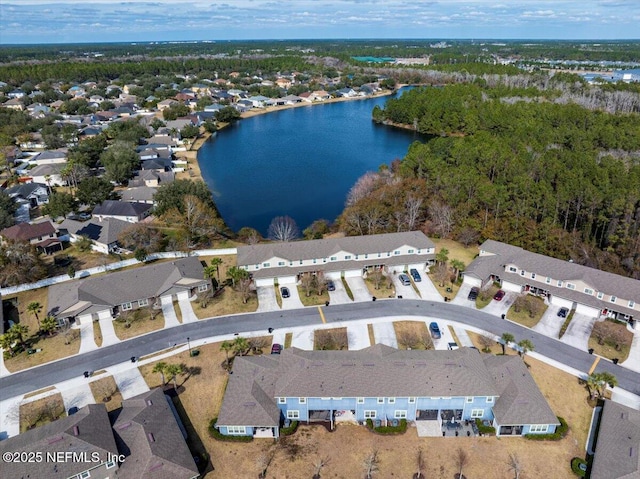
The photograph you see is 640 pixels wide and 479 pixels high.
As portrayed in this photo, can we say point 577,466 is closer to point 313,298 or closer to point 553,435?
point 553,435

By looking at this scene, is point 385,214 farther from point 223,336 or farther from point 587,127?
point 587,127

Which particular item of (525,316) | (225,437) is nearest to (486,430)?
(525,316)

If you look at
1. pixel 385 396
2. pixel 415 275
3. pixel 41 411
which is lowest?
pixel 41 411

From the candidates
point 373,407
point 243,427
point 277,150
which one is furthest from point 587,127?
point 243,427

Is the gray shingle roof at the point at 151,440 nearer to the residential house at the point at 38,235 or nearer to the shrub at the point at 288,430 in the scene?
the shrub at the point at 288,430

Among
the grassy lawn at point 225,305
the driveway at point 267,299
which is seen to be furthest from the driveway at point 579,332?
the grassy lawn at point 225,305

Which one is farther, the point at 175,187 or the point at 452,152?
the point at 452,152
